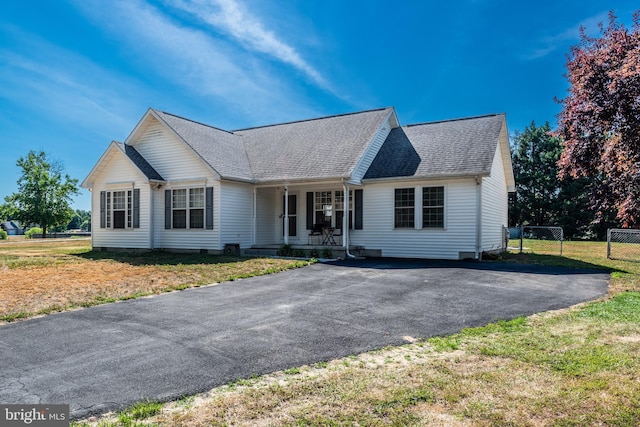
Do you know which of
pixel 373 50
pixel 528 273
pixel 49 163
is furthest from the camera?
pixel 49 163

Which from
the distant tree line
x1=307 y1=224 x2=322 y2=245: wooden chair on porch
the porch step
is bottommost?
the porch step

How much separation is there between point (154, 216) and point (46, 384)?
14271 millimetres

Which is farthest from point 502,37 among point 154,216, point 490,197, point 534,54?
point 154,216

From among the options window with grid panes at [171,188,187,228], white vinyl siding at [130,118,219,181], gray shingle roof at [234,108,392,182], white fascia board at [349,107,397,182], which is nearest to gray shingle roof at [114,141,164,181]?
white vinyl siding at [130,118,219,181]

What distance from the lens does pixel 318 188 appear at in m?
16.8

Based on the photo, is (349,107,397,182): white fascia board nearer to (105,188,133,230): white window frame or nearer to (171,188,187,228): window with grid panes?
(171,188,187,228): window with grid panes

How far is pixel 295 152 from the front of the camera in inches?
699

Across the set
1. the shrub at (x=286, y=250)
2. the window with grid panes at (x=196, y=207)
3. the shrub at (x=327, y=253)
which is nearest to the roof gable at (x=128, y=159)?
the window with grid panes at (x=196, y=207)

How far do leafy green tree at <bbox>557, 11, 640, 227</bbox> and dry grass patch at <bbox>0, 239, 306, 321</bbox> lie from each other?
7.93m

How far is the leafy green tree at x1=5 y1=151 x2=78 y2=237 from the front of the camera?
42.8m

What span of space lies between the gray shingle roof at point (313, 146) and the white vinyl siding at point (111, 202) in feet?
15.8

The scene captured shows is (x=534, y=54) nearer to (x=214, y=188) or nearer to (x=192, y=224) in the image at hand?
(x=214, y=188)

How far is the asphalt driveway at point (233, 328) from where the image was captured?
149 inches

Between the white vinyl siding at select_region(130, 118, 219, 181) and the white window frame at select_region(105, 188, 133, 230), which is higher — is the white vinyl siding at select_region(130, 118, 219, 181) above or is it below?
above
